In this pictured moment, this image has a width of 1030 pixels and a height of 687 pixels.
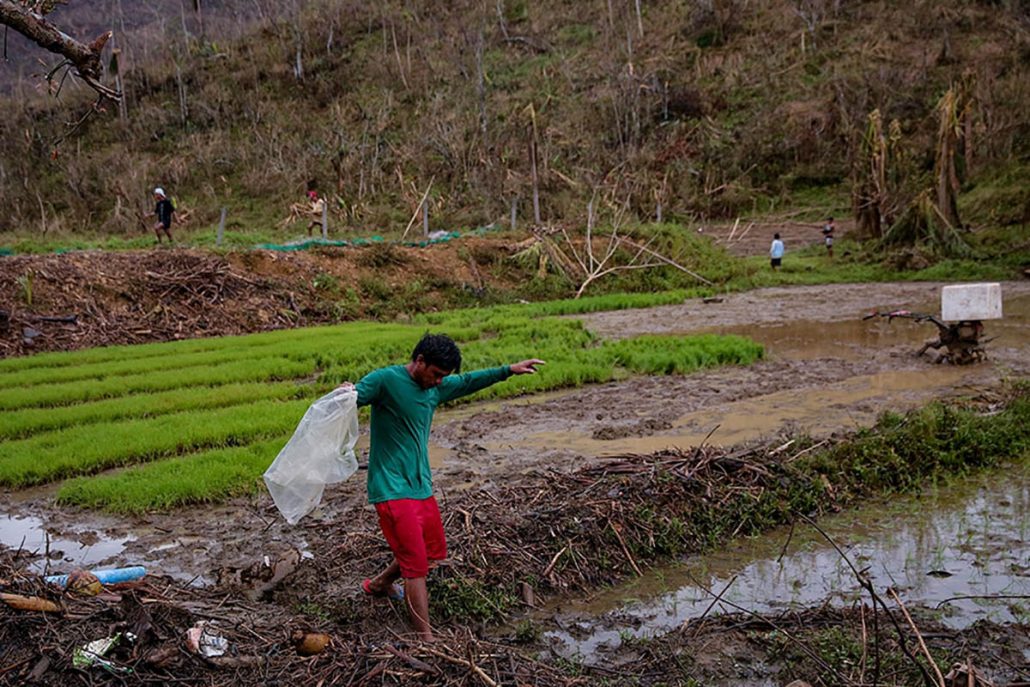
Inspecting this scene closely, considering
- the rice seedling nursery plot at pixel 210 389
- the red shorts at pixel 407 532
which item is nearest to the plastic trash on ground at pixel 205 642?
the red shorts at pixel 407 532

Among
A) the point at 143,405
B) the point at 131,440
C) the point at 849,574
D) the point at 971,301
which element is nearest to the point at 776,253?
the point at 971,301

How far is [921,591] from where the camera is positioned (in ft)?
14.2

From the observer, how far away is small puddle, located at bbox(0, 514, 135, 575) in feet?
16.6

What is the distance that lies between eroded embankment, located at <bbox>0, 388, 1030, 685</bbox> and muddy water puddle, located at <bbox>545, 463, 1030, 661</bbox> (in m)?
0.21

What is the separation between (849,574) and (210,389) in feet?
25.9

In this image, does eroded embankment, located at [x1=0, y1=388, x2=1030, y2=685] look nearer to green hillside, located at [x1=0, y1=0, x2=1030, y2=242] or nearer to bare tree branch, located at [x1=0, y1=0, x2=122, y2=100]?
bare tree branch, located at [x1=0, y1=0, x2=122, y2=100]

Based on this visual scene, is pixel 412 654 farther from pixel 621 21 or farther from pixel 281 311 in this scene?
pixel 621 21

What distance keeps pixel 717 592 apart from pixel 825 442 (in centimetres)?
248

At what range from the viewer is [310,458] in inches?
141

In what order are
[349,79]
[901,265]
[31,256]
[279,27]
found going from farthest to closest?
→ [279,27], [349,79], [901,265], [31,256]

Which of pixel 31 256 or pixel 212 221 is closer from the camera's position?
pixel 31 256

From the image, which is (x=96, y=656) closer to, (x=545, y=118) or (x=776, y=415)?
(x=776, y=415)

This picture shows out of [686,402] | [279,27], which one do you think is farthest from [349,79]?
[686,402]

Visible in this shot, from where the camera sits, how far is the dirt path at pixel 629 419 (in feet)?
17.6
